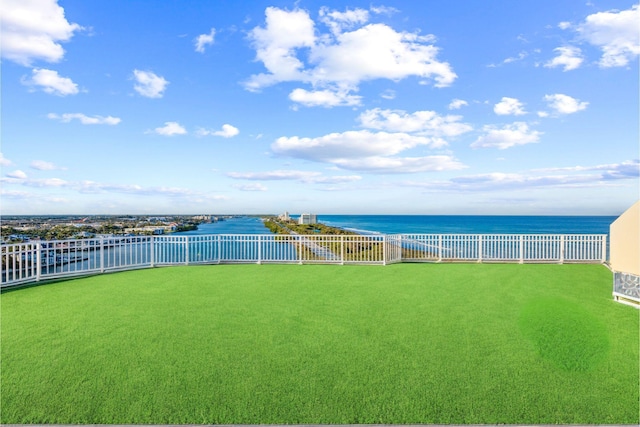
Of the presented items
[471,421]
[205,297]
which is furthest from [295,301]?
[471,421]

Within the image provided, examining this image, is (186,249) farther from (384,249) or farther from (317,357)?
(317,357)

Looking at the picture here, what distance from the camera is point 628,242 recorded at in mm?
6215

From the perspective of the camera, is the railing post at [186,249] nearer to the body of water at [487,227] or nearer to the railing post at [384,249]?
the railing post at [384,249]

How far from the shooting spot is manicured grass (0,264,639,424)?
9.39 feet

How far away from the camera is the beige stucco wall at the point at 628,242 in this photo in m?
5.96

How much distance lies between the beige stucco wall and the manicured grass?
69cm

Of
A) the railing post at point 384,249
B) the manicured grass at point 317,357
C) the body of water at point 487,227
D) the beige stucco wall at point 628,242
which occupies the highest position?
the beige stucco wall at point 628,242

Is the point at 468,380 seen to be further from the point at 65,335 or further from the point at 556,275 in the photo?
the point at 556,275

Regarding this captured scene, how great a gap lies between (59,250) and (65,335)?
19.1ft

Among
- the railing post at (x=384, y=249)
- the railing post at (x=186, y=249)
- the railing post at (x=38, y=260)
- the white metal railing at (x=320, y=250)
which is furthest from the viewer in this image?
the railing post at (x=384, y=249)

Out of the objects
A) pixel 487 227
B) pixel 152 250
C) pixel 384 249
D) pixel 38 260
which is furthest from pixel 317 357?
pixel 487 227

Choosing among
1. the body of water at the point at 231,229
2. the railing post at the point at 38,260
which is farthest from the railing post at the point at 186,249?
the body of water at the point at 231,229

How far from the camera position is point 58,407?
2.91 metres

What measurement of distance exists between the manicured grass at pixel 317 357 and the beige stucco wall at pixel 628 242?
69 cm
